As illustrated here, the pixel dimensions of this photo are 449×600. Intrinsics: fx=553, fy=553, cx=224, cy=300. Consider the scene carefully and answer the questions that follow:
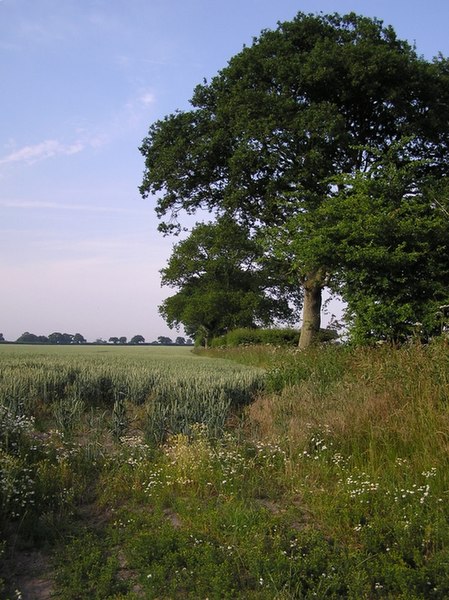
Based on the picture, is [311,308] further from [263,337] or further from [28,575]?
[28,575]

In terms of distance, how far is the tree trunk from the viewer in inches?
865

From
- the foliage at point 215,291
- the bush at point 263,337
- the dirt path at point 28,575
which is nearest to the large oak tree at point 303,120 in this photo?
the bush at point 263,337

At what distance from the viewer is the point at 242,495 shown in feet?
16.4

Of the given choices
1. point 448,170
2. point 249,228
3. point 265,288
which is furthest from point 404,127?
point 265,288

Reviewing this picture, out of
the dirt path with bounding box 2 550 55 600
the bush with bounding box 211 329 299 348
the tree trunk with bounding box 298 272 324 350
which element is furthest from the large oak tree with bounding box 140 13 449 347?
the dirt path with bounding box 2 550 55 600

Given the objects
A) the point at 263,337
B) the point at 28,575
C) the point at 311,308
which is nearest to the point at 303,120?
the point at 311,308

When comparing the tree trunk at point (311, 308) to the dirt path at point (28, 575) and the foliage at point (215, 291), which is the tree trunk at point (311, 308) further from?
the foliage at point (215, 291)

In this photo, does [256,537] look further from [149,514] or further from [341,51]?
[341,51]

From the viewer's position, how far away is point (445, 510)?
4371 millimetres

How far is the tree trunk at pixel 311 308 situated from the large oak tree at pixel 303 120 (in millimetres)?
47

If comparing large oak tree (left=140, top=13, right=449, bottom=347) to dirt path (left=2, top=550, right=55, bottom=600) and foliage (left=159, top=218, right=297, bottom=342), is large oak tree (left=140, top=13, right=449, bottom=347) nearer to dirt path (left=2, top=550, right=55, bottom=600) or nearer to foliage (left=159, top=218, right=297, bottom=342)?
dirt path (left=2, top=550, right=55, bottom=600)

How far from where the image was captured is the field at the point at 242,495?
3.72 meters

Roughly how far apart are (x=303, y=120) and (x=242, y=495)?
16.6 metres

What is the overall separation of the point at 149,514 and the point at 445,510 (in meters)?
2.45
